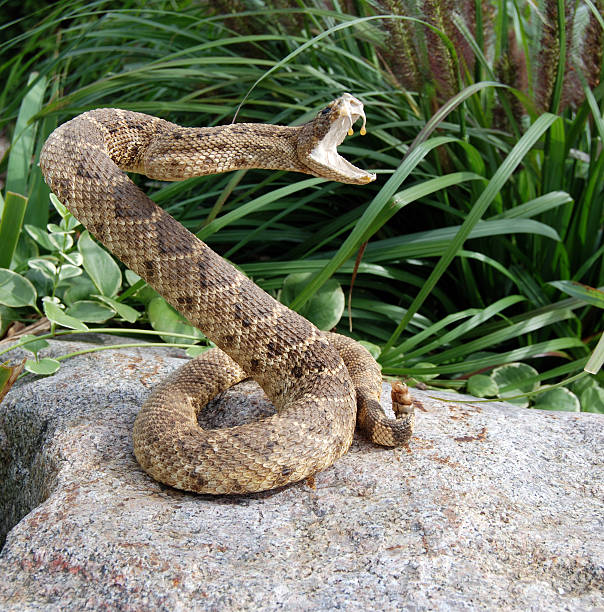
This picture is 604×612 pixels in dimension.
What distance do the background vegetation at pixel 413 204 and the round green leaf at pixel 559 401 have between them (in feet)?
0.04

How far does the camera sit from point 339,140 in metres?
2.69

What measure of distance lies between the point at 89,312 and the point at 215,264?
1214mm

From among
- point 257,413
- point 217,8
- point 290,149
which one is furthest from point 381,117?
point 257,413

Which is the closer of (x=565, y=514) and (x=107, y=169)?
(x=565, y=514)

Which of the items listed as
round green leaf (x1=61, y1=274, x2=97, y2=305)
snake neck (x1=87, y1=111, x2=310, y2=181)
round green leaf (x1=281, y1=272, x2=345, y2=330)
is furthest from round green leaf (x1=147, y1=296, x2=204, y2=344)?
snake neck (x1=87, y1=111, x2=310, y2=181)

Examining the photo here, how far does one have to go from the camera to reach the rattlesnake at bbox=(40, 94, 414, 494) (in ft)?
8.43

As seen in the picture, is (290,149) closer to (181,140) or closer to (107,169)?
(181,140)

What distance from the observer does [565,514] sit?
2400mm

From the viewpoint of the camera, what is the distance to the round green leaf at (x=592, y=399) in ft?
12.7

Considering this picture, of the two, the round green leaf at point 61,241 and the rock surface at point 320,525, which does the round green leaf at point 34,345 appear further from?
the round green leaf at point 61,241

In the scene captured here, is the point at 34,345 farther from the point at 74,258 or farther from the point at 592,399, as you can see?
the point at 592,399

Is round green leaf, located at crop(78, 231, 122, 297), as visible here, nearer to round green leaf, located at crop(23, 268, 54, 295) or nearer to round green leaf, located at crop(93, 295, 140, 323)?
round green leaf, located at crop(93, 295, 140, 323)

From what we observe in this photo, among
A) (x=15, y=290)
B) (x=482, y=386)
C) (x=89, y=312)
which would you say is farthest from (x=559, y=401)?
(x=15, y=290)

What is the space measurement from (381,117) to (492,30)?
2.96ft
